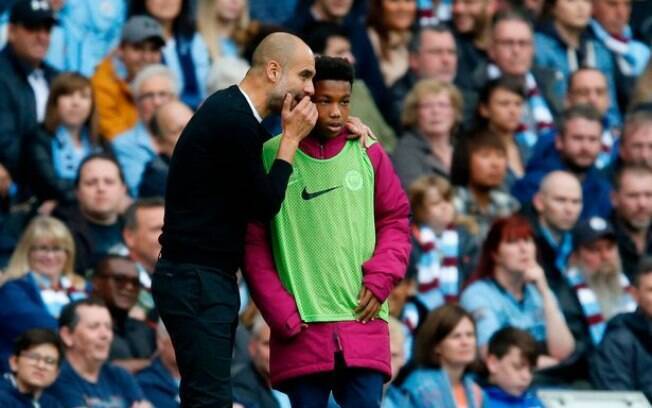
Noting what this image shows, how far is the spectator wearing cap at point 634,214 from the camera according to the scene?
1449 centimetres

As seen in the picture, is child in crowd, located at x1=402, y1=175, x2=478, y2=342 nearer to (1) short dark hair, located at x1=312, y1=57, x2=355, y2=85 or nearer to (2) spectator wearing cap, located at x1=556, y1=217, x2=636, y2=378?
(2) spectator wearing cap, located at x1=556, y1=217, x2=636, y2=378

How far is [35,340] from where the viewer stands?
11.1m

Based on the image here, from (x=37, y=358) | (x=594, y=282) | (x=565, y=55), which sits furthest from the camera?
(x=565, y=55)

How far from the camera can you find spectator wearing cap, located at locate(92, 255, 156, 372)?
39.4 ft

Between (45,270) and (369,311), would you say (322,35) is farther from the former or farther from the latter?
(369,311)

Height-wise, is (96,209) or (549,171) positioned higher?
(96,209)

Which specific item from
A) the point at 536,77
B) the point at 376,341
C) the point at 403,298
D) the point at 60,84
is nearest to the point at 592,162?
the point at 536,77

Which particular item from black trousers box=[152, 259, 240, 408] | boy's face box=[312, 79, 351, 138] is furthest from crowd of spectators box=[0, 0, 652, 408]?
boy's face box=[312, 79, 351, 138]

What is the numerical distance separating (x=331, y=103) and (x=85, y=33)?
20.4 feet

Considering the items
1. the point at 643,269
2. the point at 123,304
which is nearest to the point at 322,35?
the point at 643,269

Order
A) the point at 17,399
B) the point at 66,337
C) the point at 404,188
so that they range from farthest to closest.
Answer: the point at 404,188, the point at 66,337, the point at 17,399

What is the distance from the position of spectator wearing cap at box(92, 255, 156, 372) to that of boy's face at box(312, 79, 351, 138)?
11.7 feet

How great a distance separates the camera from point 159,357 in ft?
38.8

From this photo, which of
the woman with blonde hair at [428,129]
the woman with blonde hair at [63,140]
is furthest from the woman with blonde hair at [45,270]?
the woman with blonde hair at [428,129]
